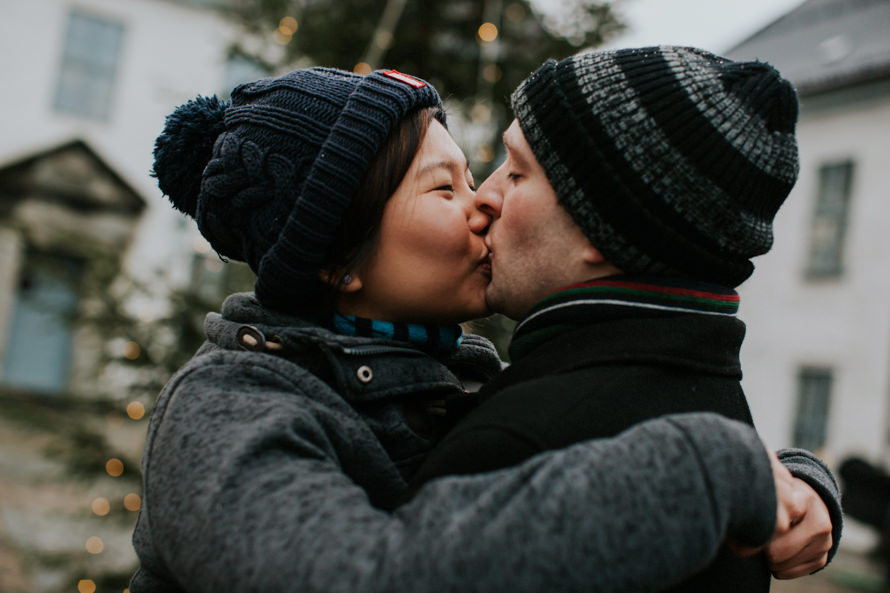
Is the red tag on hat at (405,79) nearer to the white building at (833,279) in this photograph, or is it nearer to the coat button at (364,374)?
the coat button at (364,374)

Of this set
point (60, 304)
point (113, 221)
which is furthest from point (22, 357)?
point (60, 304)

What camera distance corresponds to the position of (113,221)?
14.0 meters

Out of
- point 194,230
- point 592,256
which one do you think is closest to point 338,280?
point 592,256

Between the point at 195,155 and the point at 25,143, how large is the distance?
1434 cm

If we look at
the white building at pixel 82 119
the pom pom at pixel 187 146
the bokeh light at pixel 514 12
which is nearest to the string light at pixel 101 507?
the pom pom at pixel 187 146

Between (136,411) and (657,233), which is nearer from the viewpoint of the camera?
(657,233)

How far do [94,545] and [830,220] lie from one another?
12385 mm

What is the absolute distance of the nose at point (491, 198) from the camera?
5.08 ft

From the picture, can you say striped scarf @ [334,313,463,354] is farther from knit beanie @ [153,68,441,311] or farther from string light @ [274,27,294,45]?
string light @ [274,27,294,45]

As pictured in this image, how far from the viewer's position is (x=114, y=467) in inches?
148

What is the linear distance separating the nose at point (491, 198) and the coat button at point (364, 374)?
396 millimetres

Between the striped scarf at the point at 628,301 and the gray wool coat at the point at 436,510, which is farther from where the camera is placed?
the striped scarf at the point at 628,301

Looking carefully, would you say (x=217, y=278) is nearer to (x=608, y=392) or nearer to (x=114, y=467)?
(x=114, y=467)

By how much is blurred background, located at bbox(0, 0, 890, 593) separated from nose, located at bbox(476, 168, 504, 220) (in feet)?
6.47
